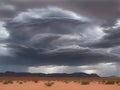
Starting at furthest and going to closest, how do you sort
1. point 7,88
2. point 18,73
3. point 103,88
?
point 18,73, point 7,88, point 103,88

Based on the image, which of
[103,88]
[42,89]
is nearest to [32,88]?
[42,89]

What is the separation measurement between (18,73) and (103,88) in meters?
144

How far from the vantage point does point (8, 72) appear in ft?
566

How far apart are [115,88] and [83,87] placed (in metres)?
2.94

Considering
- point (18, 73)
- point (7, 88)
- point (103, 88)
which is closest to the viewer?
point (103, 88)

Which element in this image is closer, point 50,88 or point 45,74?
point 50,88

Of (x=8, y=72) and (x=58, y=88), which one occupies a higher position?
(x=8, y=72)

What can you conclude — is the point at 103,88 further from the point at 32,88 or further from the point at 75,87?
the point at 32,88

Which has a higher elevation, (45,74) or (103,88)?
(45,74)

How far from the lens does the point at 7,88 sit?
29.3m

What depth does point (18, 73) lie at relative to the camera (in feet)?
553

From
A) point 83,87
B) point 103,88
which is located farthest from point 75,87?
point 103,88

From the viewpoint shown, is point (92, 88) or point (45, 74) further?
point (45, 74)

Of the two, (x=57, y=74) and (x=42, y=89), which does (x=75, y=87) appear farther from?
(x=57, y=74)
